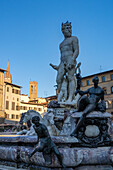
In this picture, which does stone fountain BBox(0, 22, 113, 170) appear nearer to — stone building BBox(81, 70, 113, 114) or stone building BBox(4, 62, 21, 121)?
stone building BBox(81, 70, 113, 114)

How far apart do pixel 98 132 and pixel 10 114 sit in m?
51.9

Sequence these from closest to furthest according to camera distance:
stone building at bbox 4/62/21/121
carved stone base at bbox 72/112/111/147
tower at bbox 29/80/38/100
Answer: carved stone base at bbox 72/112/111/147, stone building at bbox 4/62/21/121, tower at bbox 29/80/38/100

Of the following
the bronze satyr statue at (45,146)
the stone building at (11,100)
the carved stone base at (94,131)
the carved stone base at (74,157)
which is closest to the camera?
the bronze satyr statue at (45,146)

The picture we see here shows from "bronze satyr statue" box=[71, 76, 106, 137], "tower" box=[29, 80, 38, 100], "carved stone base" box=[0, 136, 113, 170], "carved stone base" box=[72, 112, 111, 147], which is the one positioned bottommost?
"carved stone base" box=[0, 136, 113, 170]

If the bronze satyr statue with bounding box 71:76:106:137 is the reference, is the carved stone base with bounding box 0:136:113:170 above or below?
below

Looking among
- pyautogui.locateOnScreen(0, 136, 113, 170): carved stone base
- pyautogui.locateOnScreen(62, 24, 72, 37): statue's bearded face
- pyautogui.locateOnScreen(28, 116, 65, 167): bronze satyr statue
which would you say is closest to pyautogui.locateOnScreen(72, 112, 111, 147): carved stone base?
pyautogui.locateOnScreen(0, 136, 113, 170): carved stone base

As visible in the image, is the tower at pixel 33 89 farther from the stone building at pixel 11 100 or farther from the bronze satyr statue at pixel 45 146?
the bronze satyr statue at pixel 45 146

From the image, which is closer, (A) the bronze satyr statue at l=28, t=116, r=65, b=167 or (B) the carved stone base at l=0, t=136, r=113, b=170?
(A) the bronze satyr statue at l=28, t=116, r=65, b=167

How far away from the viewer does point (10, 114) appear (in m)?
54.6

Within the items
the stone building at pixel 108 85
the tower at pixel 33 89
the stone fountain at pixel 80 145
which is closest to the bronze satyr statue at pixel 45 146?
the stone fountain at pixel 80 145

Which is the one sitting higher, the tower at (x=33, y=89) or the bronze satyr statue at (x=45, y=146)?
the tower at (x=33, y=89)

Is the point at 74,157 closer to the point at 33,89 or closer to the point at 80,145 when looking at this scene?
the point at 80,145

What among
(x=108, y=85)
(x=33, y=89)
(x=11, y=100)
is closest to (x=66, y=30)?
(x=108, y=85)

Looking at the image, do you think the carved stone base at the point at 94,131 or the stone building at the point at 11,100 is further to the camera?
the stone building at the point at 11,100
